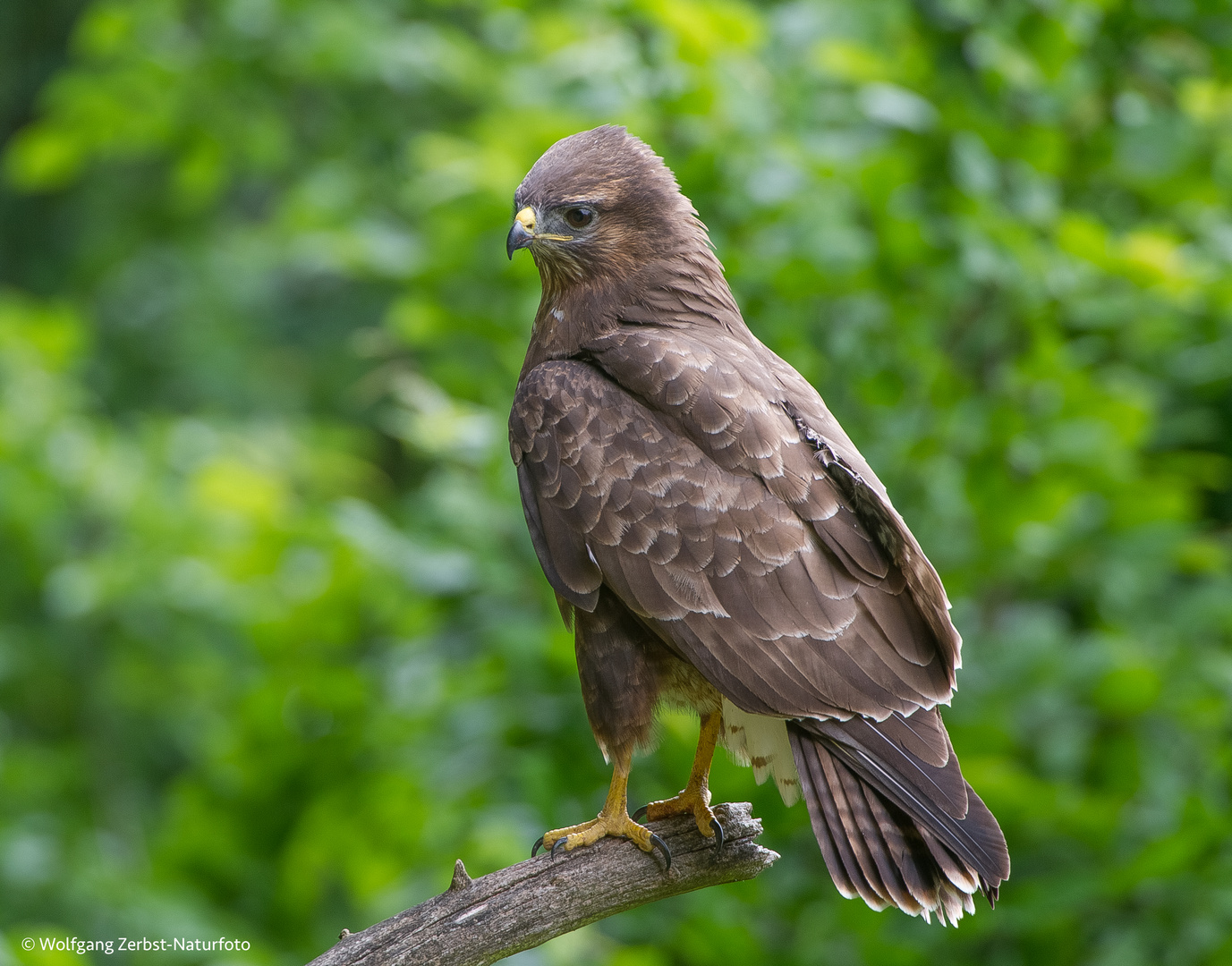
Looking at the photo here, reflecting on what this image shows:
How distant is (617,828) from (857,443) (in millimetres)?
1734

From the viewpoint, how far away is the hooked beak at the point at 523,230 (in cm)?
299

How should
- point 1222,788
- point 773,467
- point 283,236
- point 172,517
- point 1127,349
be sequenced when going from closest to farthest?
1. point 773,467
2. point 1222,788
3. point 1127,349
4. point 172,517
5. point 283,236

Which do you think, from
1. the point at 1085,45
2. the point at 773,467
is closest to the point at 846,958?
the point at 773,467

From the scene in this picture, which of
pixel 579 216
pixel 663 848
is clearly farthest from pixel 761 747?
pixel 579 216

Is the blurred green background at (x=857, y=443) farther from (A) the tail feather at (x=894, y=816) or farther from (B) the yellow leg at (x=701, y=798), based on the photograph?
(A) the tail feather at (x=894, y=816)

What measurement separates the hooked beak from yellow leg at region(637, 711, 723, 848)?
117cm

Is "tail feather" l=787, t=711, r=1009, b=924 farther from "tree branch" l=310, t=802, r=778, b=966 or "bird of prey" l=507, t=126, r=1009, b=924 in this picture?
"tree branch" l=310, t=802, r=778, b=966

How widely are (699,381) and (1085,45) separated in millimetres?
2348

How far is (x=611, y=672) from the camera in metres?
2.82

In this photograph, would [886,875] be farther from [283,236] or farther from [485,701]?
[283,236]

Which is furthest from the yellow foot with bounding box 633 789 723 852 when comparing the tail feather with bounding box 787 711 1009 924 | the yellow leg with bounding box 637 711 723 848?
the tail feather with bounding box 787 711 1009 924

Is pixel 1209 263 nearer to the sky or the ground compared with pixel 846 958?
nearer to the sky

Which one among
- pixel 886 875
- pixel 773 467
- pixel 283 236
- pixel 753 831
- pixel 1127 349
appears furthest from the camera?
pixel 283 236

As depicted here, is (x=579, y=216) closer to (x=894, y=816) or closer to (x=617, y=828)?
(x=617, y=828)
